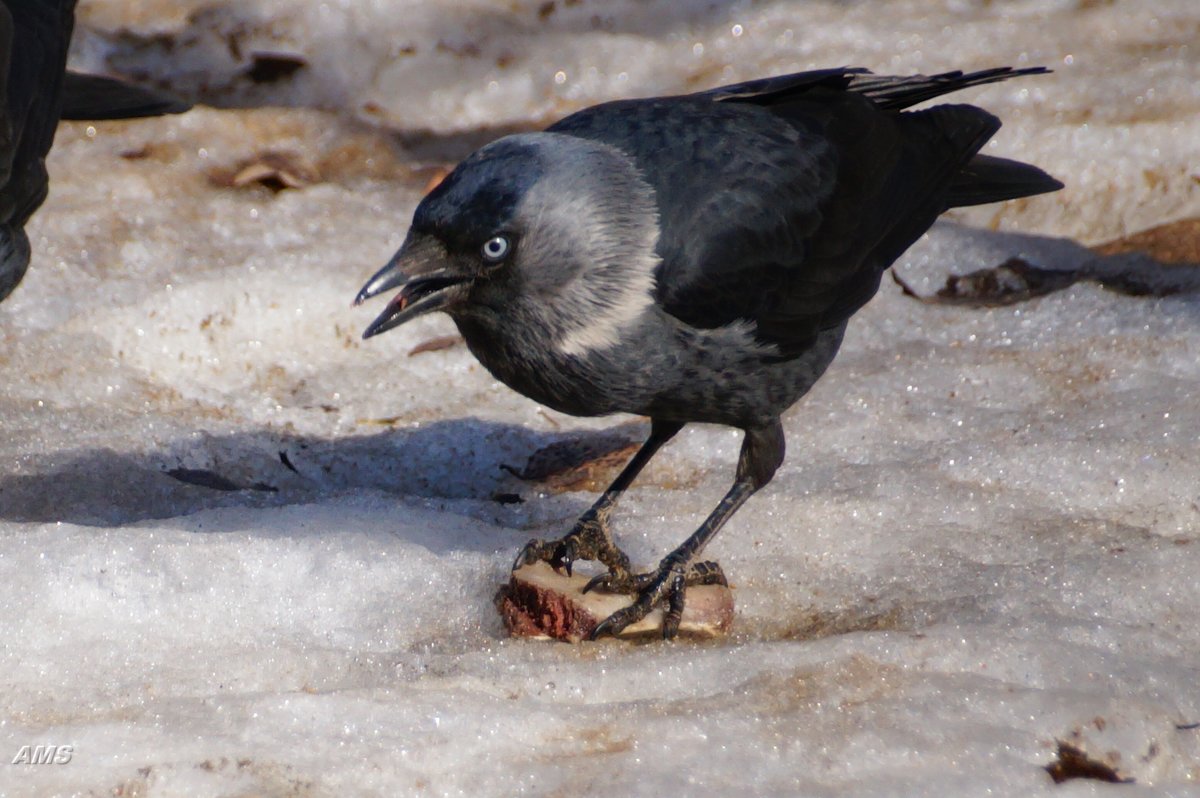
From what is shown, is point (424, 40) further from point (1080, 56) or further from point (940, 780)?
point (940, 780)

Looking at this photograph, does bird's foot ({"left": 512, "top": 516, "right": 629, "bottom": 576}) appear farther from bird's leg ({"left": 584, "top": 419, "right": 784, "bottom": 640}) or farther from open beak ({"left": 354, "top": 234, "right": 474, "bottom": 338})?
open beak ({"left": 354, "top": 234, "right": 474, "bottom": 338})

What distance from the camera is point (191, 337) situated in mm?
4582

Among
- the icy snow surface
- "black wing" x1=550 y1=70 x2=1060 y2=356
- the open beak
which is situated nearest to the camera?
the icy snow surface

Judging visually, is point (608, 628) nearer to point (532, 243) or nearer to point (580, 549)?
point (580, 549)

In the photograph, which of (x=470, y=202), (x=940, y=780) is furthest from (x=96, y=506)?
(x=940, y=780)

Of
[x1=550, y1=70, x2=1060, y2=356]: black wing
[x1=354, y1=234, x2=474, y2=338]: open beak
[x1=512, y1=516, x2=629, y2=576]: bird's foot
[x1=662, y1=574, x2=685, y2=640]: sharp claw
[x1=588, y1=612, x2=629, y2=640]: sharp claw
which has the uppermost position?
[x1=550, y1=70, x2=1060, y2=356]: black wing

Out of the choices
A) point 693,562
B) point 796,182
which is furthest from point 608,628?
point 796,182

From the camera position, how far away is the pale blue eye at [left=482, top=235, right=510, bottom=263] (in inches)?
116

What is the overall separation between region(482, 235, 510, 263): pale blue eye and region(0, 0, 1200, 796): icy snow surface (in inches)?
31.1

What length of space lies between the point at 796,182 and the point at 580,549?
112 centimetres

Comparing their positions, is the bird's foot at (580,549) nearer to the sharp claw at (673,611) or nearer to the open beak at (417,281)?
the sharp claw at (673,611)

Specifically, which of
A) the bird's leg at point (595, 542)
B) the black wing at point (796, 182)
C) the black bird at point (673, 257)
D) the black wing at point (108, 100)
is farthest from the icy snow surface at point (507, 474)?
the black wing at point (796, 182)

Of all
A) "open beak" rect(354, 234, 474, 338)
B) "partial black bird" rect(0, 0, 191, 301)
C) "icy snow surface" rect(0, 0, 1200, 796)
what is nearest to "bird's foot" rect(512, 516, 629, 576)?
"icy snow surface" rect(0, 0, 1200, 796)

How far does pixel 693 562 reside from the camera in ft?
11.0
